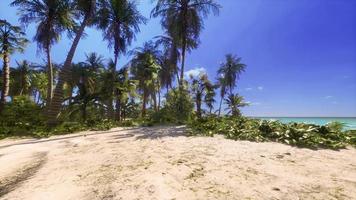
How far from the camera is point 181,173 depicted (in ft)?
13.4

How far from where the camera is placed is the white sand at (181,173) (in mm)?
3373

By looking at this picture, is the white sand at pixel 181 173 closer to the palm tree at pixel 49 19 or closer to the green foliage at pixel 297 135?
the green foliage at pixel 297 135

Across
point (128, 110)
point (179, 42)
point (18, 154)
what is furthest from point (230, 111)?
point (18, 154)

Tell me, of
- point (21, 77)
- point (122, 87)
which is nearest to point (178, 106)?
point (122, 87)

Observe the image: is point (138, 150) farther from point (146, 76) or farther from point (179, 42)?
point (146, 76)

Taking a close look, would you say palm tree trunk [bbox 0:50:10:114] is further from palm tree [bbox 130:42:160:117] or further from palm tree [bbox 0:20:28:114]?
palm tree [bbox 130:42:160:117]

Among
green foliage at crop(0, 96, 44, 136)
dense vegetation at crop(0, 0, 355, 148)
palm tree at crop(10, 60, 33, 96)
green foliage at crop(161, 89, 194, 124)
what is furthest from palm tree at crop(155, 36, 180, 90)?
palm tree at crop(10, 60, 33, 96)

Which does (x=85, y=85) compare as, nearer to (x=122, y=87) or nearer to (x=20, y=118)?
(x=122, y=87)

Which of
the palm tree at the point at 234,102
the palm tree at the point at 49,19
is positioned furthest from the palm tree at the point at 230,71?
the palm tree at the point at 49,19

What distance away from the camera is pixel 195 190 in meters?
3.39

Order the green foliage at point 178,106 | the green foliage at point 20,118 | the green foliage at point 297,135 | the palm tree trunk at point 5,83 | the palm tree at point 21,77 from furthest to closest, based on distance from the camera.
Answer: the palm tree at point 21,77 < the palm tree trunk at point 5,83 < the green foliage at point 178,106 < the green foliage at point 20,118 < the green foliage at point 297,135

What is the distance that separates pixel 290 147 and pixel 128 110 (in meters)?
33.0

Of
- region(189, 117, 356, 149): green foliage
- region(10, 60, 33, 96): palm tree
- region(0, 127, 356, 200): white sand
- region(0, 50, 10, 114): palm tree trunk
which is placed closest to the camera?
region(0, 127, 356, 200): white sand

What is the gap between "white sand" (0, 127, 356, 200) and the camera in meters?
3.37
